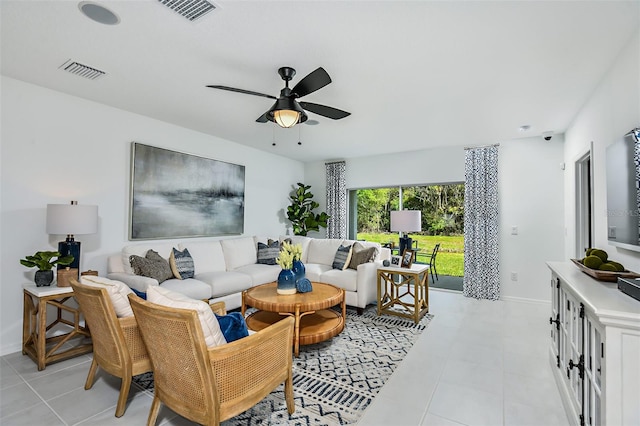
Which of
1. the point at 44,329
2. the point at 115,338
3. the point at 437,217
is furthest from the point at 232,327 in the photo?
the point at 437,217

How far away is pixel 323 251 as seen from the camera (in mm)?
5191

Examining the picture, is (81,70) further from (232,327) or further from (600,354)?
(600,354)

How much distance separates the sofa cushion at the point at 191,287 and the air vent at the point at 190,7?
8.76 feet

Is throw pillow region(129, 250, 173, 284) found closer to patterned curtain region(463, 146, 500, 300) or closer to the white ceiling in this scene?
the white ceiling

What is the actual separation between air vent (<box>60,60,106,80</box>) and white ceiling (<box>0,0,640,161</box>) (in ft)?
0.22

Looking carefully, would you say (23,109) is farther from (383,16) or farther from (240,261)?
(383,16)

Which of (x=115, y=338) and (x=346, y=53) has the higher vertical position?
(x=346, y=53)

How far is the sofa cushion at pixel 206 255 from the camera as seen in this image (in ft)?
13.7

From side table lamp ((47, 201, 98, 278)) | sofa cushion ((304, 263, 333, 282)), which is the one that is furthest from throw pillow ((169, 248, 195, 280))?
sofa cushion ((304, 263, 333, 282))

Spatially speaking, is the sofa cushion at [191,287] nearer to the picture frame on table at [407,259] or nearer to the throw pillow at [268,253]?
the throw pillow at [268,253]

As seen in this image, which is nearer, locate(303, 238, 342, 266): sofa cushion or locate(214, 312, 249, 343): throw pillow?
→ locate(214, 312, 249, 343): throw pillow

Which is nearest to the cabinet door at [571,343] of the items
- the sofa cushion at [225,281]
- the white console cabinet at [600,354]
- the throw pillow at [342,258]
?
the white console cabinet at [600,354]

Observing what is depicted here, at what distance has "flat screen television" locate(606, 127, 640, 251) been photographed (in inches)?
74.7

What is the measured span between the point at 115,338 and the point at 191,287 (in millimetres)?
1573
